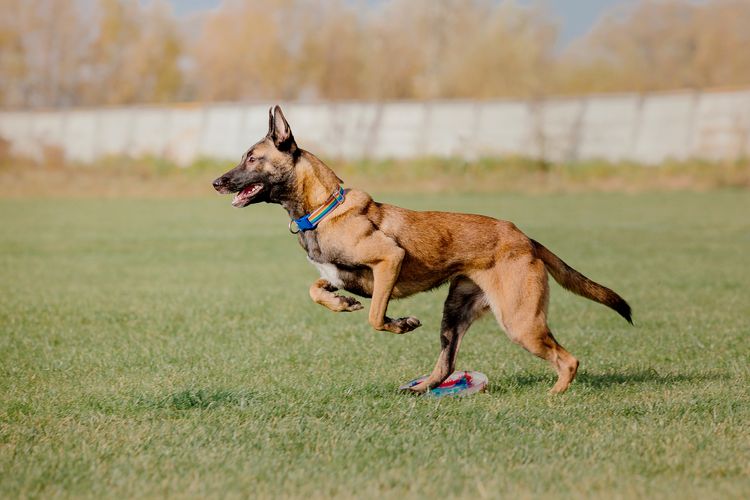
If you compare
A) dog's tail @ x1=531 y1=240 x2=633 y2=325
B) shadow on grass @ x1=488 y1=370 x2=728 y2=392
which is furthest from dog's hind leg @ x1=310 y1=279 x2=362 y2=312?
dog's tail @ x1=531 y1=240 x2=633 y2=325

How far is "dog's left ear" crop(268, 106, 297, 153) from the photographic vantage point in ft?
24.0

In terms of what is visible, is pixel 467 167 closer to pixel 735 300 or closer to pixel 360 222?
pixel 735 300

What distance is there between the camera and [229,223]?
27109 mm

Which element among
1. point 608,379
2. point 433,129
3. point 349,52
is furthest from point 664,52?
point 608,379

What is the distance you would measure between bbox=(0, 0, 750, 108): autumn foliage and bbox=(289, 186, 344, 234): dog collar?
2331 inches

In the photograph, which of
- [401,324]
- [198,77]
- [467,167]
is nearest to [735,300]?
[401,324]

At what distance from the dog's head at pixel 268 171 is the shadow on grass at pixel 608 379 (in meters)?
2.25

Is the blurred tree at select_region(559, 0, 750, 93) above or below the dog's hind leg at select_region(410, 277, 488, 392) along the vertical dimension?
above

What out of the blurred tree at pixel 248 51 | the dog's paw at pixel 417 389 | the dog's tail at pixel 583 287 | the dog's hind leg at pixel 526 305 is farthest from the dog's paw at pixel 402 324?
the blurred tree at pixel 248 51

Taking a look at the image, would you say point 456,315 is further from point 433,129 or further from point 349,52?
point 349,52

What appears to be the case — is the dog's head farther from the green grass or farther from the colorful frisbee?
the colorful frisbee

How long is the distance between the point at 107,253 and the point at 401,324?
1357 centimetres

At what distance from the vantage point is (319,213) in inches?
280

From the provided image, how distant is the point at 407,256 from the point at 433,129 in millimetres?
38850
